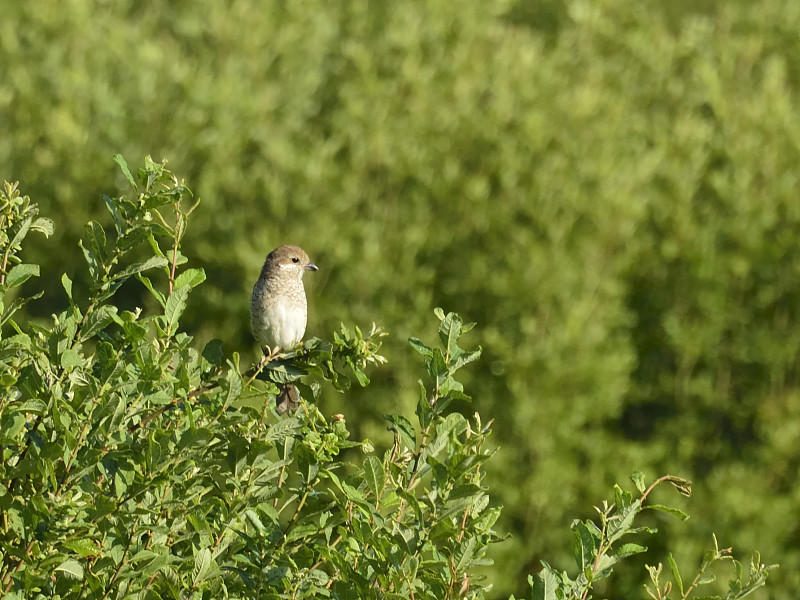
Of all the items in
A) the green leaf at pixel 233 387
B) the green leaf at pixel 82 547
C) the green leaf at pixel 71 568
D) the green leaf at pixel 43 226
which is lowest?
the green leaf at pixel 71 568

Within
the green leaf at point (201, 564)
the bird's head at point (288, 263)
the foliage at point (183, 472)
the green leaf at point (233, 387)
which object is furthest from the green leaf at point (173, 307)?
the bird's head at point (288, 263)

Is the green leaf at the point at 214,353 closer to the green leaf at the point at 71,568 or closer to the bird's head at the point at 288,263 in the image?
the green leaf at the point at 71,568

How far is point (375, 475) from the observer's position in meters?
3.29

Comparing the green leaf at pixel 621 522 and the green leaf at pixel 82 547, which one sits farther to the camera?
the green leaf at pixel 621 522

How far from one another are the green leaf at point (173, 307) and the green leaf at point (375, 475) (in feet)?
2.69

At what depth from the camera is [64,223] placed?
17.4 metres

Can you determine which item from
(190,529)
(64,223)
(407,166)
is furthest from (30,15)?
(190,529)

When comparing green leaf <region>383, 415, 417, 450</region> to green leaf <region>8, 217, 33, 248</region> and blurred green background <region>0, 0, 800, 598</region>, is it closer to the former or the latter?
green leaf <region>8, 217, 33, 248</region>

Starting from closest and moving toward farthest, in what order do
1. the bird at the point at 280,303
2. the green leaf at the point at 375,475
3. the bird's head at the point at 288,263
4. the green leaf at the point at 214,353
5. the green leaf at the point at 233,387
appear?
the green leaf at the point at 375,475
the green leaf at the point at 233,387
the green leaf at the point at 214,353
the bird at the point at 280,303
the bird's head at the point at 288,263

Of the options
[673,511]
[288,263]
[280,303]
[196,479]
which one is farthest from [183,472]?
[288,263]

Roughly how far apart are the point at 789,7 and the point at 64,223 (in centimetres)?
1300

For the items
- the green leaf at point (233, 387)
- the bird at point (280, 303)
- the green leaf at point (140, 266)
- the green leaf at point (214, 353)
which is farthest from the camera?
the bird at point (280, 303)

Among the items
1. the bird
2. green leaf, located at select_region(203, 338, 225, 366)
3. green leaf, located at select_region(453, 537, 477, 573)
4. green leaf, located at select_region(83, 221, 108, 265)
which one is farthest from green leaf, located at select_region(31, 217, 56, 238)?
the bird

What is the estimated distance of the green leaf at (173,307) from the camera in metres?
3.63
